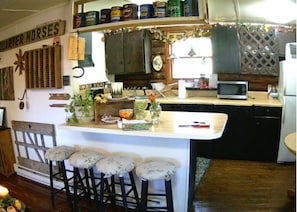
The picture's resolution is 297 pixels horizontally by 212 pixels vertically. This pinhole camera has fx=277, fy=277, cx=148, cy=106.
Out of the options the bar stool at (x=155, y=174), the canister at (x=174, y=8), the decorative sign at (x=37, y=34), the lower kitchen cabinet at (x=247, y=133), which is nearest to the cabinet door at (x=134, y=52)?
the lower kitchen cabinet at (x=247, y=133)

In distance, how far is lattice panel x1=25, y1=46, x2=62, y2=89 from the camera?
316 cm

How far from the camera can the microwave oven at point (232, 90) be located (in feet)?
14.2

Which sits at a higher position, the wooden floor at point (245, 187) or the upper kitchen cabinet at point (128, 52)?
the upper kitchen cabinet at point (128, 52)

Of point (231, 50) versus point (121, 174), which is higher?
point (231, 50)

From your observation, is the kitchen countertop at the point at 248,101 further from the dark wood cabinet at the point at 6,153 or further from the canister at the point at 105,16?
the dark wood cabinet at the point at 6,153

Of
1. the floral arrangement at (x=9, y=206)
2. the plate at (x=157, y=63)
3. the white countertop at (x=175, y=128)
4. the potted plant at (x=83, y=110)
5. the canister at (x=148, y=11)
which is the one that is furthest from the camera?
the plate at (x=157, y=63)

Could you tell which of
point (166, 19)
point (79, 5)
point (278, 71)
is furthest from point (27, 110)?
point (278, 71)

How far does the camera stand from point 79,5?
306cm

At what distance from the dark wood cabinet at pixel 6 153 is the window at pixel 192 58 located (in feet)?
9.64

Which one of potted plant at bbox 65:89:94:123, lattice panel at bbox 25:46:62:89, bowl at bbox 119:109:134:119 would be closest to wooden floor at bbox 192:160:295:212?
bowl at bbox 119:109:134:119

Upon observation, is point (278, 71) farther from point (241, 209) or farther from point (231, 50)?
point (241, 209)

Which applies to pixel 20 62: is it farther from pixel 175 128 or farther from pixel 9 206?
pixel 175 128

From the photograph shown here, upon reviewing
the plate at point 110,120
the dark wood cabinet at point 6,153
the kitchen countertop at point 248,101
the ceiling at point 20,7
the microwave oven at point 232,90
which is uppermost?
the ceiling at point 20,7

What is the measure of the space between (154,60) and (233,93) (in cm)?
158
